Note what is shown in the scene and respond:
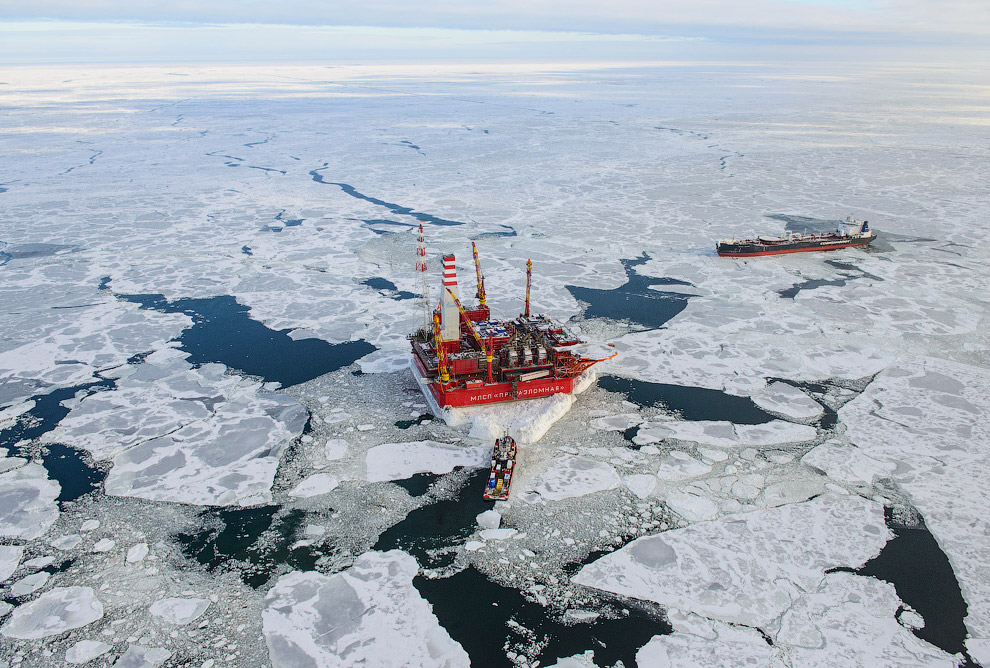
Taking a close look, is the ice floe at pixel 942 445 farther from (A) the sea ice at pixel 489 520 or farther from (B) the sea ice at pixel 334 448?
(B) the sea ice at pixel 334 448

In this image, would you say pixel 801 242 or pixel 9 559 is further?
pixel 801 242

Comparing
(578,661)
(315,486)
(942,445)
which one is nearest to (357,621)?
(578,661)

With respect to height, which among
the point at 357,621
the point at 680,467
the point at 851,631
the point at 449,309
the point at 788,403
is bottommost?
the point at 357,621

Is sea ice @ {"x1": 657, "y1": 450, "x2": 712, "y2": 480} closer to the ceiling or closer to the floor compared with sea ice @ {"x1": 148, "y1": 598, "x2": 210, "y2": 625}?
closer to the ceiling

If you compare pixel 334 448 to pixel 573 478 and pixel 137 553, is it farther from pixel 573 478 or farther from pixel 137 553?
pixel 573 478

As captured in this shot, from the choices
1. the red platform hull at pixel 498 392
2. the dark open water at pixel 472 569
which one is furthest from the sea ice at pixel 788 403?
the red platform hull at pixel 498 392

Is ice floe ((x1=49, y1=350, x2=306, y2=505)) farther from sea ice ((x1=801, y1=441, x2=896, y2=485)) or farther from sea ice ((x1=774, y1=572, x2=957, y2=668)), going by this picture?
sea ice ((x1=801, y1=441, x2=896, y2=485))

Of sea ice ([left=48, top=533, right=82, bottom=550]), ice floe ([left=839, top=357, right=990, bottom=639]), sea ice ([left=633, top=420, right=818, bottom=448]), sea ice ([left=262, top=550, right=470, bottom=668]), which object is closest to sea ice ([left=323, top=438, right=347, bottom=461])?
sea ice ([left=262, top=550, right=470, bottom=668])
